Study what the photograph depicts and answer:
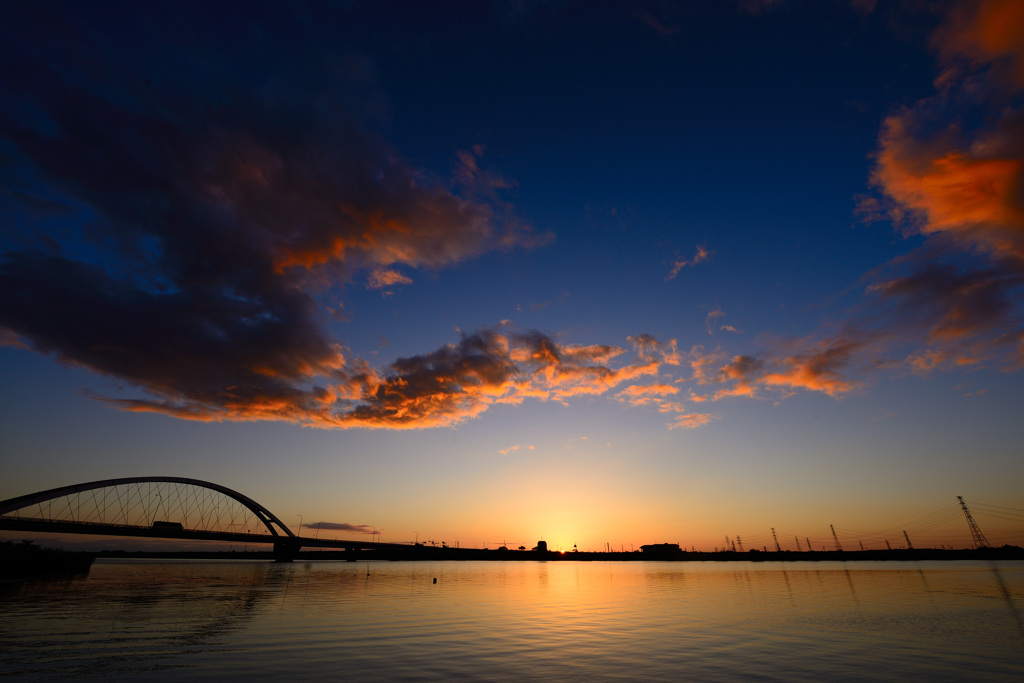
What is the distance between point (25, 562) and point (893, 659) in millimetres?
110225

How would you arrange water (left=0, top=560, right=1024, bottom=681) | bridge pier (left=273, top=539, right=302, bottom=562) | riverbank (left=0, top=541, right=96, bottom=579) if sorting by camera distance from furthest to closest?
bridge pier (left=273, top=539, right=302, bottom=562) < riverbank (left=0, top=541, right=96, bottom=579) < water (left=0, top=560, right=1024, bottom=681)

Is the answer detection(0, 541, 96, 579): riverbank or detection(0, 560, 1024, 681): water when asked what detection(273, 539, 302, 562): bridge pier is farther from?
detection(0, 560, 1024, 681): water

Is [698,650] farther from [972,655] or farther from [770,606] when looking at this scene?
[770,606]

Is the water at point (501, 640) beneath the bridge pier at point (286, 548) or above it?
→ beneath

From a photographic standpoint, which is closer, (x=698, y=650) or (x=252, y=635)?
(x=698, y=650)

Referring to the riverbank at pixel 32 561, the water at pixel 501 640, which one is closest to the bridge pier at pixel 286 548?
the riverbank at pixel 32 561

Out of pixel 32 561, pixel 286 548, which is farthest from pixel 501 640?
pixel 286 548

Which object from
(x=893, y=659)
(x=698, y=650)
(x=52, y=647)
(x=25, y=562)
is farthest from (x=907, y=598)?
(x=25, y=562)

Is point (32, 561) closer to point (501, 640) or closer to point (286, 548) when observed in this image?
point (501, 640)

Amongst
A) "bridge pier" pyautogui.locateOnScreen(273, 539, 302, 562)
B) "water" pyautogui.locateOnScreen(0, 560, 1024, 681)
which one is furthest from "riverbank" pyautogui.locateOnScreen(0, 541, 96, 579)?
"bridge pier" pyautogui.locateOnScreen(273, 539, 302, 562)

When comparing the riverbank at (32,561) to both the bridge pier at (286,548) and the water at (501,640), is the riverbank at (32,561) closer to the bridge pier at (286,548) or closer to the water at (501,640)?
the water at (501,640)

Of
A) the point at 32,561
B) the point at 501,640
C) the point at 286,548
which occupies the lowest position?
the point at 501,640

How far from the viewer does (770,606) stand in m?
43.6

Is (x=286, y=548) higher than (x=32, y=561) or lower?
higher
